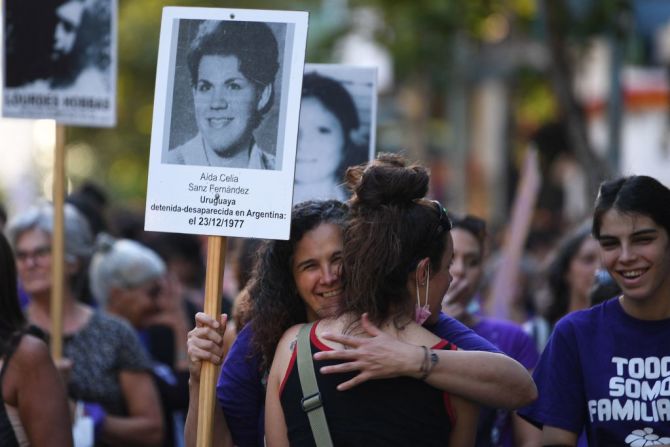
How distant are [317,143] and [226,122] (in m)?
1.36

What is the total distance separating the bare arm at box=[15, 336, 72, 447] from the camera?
15.8 feet

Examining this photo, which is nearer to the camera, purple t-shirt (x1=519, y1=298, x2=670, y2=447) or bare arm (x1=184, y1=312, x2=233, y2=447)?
bare arm (x1=184, y1=312, x2=233, y2=447)

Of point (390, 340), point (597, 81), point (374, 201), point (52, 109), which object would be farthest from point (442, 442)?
point (597, 81)

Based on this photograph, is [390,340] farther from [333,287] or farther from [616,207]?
[616,207]

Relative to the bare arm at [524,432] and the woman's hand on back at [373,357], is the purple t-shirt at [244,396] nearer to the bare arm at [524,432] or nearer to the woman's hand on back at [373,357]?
the woman's hand on back at [373,357]

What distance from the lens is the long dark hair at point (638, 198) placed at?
4793 millimetres

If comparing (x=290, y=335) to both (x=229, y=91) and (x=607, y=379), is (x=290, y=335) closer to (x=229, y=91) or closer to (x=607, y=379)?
(x=229, y=91)

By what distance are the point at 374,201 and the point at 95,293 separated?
4407mm

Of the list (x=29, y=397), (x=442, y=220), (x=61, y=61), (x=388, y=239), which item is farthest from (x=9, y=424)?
(x=61, y=61)

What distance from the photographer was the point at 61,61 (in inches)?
252

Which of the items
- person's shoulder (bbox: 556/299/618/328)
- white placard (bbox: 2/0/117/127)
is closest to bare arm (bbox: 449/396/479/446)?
person's shoulder (bbox: 556/299/618/328)

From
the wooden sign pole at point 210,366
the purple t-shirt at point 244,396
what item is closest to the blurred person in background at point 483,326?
the purple t-shirt at point 244,396

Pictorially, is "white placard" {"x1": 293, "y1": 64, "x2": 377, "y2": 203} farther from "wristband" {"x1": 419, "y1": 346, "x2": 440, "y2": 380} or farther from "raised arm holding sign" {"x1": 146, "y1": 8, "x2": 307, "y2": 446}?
"wristband" {"x1": 419, "y1": 346, "x2": 440, "y2": 380}

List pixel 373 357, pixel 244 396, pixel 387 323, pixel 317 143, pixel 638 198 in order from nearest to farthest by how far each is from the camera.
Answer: pixel 373 357
pixel 387 323
pixel 244 396
pixel 638 198
pixel 317 143
